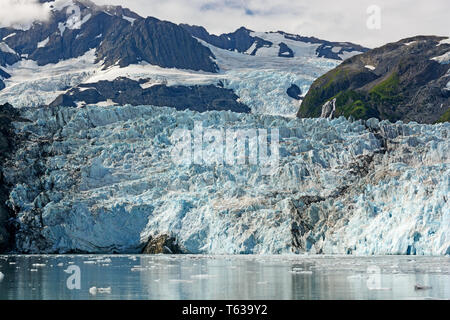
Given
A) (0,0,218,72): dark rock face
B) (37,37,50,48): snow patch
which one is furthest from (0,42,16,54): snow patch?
(37,37,50,48): snow patch

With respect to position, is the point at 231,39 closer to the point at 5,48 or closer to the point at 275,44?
the point at 275,44

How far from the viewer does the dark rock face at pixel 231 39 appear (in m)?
168

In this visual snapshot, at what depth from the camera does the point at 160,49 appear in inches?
5463

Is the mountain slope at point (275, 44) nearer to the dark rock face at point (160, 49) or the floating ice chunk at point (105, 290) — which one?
the dark rock face at point (160, 49)

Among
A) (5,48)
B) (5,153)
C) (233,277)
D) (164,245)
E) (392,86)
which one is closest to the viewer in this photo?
(233,277)

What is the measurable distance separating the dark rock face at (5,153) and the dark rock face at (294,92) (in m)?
56.9

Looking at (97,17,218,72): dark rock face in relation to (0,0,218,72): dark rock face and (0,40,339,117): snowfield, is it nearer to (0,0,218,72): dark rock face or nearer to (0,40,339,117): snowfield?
(0,0,218,72): dark rock face

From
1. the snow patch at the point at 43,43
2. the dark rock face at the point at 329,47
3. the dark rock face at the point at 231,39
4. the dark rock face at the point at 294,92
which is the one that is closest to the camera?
the dark rock face at the point at 294,92

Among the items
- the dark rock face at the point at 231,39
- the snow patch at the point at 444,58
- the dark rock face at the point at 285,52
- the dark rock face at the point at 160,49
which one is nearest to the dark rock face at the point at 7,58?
the dark rock face at the point at 160,49

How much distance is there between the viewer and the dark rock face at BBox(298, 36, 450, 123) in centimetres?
9806

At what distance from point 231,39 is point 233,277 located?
146m

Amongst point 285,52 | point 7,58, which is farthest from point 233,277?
point 7,58

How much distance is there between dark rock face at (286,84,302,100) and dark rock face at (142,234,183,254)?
6604 cm
